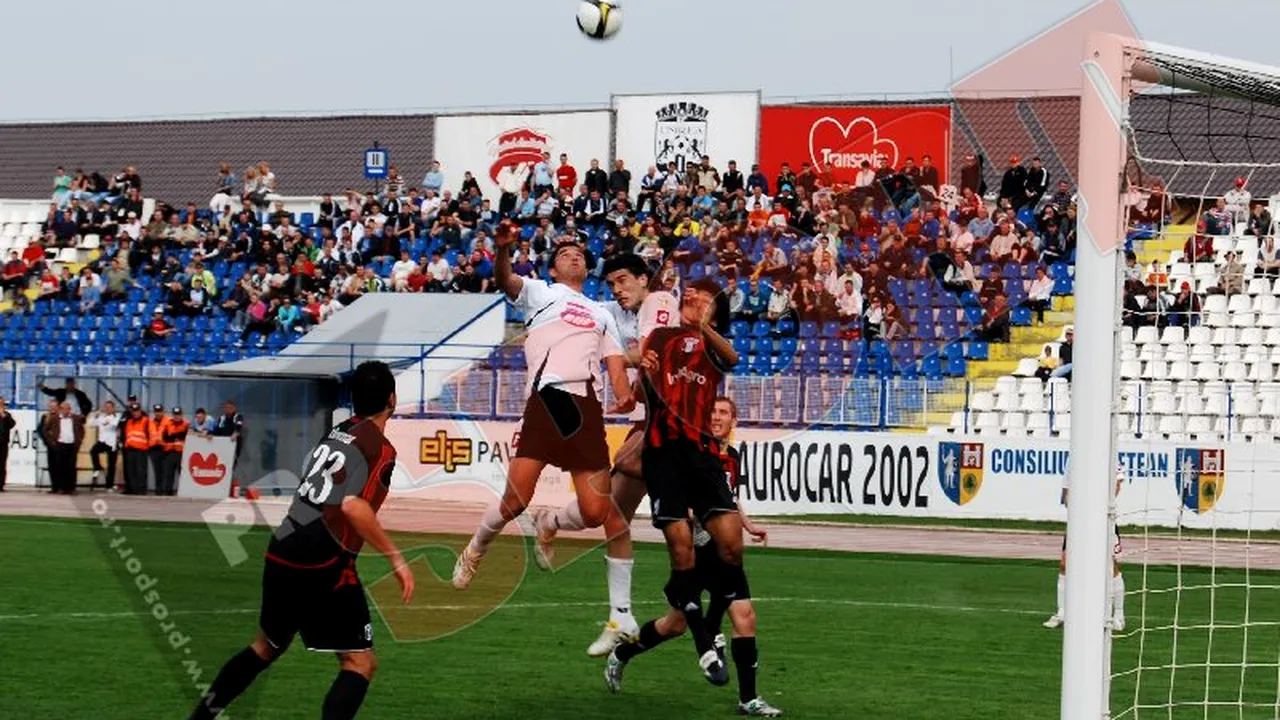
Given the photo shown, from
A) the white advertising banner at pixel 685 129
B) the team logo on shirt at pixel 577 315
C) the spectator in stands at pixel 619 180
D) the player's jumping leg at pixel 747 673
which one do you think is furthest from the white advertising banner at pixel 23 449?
the player's jumping leg at pixel 747 673

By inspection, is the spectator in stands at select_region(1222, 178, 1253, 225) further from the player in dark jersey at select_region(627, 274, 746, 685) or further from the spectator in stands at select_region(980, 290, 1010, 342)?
the spectator in stands at select_region(980, 290, 1010, 342)

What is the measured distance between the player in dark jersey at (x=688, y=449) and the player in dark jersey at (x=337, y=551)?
2.71 meters

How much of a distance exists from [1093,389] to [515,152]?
3799 centimetres

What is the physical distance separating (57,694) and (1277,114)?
7.52 metres

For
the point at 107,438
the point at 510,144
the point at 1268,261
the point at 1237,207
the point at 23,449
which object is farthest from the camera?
the point at 510,144

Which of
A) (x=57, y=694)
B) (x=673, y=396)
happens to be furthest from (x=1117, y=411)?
(x=57, y=694)

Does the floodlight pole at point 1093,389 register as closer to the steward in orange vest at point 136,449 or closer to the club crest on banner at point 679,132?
the steward in orange vest at point 136,449

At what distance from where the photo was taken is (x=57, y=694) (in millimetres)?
10891

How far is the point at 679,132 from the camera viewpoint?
142ft

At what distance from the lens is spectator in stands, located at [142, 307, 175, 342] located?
130 feet

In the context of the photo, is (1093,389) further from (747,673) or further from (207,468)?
(207,468)

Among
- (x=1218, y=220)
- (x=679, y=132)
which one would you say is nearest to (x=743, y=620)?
(x=1218, y=220)

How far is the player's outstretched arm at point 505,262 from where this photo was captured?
1074 centimetres

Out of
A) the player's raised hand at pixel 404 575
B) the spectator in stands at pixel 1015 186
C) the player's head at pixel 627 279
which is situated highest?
the spectator in stands at pixel 1015 186
